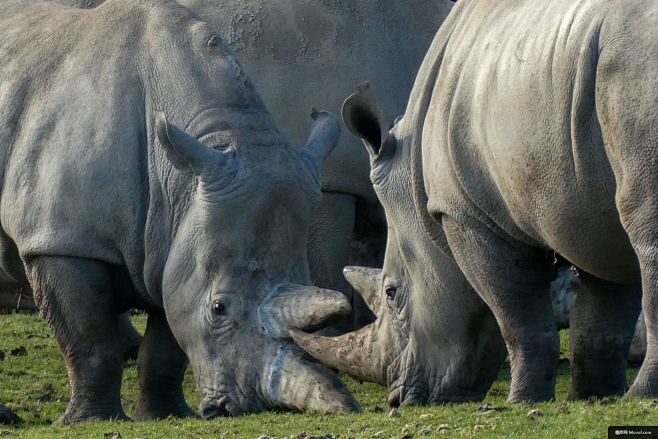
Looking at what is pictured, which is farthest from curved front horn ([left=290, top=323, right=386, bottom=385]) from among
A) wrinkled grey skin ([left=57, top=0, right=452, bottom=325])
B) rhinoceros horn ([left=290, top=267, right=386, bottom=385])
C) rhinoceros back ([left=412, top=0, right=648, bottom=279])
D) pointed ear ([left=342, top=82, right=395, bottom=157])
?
wrinkled grey skin ([left=57, top=0, right=452, bottom=325])

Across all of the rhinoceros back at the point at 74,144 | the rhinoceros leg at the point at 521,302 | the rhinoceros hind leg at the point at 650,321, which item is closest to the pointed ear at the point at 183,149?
the rhinoceros back at the point at 74,144

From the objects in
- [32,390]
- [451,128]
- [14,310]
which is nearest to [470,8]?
[451,128]

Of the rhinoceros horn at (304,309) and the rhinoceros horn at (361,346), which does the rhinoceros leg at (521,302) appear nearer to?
the rhinoceros horn at (304,309)

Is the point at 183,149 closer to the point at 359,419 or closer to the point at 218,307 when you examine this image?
the point at 218,307

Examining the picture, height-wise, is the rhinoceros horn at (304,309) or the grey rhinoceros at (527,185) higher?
the grey rhinoceros at (527,185)

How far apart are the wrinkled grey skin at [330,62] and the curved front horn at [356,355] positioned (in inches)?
63.2

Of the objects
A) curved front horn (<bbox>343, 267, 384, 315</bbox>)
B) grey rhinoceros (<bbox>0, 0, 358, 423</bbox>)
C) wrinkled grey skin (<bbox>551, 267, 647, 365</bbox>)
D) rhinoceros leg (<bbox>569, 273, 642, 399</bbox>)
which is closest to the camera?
rhinoceros leg (<bbox>569, 273, 642, 399</bbox>)

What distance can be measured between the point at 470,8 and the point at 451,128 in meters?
0.78

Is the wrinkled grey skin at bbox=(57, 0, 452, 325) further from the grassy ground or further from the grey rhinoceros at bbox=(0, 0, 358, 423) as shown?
the grey rhinoceros at bbox=(0, 0, 358, 423)

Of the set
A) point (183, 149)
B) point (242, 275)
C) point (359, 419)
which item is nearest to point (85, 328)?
point (242, 275)

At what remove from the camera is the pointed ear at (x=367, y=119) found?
1098 cm

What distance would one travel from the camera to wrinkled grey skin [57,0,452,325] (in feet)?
43.1

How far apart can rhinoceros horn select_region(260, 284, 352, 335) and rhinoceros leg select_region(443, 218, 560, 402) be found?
2.88 ft

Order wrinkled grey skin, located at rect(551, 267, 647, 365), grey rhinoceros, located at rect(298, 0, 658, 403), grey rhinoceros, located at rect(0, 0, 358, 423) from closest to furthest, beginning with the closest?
grey rhinoceros, located at rect(298, 0, 658, 403)
grey rhinoceros, located at rect(0, 0, 358, 423)
wrinkled grey skin, located at rect(551, 267, 647, 365)
